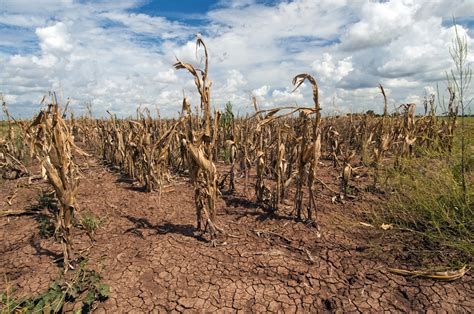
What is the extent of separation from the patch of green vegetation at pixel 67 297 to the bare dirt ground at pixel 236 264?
0.09 meters

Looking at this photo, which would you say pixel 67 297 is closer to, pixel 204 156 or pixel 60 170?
pixel 60 170

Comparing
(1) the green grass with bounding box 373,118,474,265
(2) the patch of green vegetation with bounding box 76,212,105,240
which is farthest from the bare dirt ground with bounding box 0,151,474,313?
(1) the green grass with bounding box 373,118,474,265

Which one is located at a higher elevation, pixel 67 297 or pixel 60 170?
pixel 60 170

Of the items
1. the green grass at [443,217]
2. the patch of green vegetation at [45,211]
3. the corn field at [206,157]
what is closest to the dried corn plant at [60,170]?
the corn field at [206,157]

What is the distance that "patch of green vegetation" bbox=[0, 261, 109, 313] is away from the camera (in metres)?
2.01

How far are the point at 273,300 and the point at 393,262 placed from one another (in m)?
1.20

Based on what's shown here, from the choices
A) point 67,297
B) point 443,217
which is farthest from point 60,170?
point 443,217

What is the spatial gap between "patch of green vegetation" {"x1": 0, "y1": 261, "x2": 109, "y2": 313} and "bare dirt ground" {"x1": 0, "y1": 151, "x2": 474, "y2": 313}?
0.31ft

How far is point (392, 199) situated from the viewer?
372 cm

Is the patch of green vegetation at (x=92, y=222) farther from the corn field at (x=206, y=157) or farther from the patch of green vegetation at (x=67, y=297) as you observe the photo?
the patch of green vegetation at (x=67, y=297)

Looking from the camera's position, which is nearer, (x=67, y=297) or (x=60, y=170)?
(x=67, y=297)

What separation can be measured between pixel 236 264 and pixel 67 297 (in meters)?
1.40

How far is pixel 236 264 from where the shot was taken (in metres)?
2.60

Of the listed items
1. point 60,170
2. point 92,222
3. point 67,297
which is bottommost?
point 67,297
